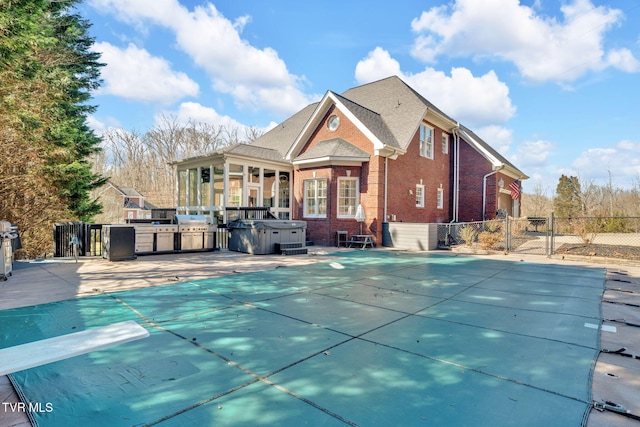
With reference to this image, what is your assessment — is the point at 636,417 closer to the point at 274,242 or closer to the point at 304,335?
the point at 304,335

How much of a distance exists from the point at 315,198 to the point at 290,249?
4474mm

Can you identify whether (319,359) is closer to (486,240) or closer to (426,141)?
(486,240)

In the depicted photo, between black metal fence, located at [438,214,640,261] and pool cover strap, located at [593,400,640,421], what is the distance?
10.4 meters

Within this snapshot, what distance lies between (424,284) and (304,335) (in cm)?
392

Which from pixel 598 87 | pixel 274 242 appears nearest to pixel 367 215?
pixel 274 242

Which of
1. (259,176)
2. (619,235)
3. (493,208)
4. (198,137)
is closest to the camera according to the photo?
(259,176)

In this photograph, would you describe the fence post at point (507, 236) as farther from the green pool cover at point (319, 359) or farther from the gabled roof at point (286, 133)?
the gabled roof at point (286, 133)

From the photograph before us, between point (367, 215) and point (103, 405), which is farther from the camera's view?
point (367, 215)

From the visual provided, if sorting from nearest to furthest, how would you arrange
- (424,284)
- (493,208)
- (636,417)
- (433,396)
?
(636,417) < (433,396) < (424,284) < (493,208)

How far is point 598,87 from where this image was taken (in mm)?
16109

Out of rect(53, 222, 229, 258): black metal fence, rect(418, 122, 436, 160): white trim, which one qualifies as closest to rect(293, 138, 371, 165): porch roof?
rect(418, 122, 436, 160): white trim

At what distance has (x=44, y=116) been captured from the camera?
1218 cm

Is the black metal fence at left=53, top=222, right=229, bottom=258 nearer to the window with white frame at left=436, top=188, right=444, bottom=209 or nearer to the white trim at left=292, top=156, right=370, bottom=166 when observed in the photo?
the white trim at left=292, top=156, right=370, bottom=166

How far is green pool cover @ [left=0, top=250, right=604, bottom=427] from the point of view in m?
2.22
